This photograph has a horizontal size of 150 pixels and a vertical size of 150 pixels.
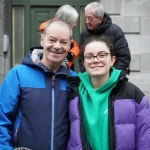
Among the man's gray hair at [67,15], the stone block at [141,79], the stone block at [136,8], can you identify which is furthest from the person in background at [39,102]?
the stone block at [136,8]

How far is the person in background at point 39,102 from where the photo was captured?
2.66 meters

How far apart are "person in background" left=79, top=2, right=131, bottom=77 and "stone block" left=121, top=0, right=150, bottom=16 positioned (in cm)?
237

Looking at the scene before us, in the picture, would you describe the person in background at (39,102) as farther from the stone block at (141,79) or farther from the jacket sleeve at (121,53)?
the stone block at (141,79)

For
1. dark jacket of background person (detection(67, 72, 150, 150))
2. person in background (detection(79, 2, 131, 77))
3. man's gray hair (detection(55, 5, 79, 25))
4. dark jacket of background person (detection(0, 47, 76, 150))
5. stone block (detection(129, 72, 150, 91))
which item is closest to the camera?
dark jacket of background person (detection(67, 72, 150, 150))

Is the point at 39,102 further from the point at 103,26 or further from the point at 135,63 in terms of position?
the point at 135,63

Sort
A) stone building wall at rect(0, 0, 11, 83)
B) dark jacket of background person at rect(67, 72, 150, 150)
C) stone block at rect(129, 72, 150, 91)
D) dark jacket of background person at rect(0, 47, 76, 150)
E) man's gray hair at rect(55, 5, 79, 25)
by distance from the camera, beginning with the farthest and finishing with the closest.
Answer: stone building wall at rect(0, 0, 11, 83)
stone block at rect(129, 72, 150, 91)
man's gray hair at rect(55, 5, 79, 25)
dark jacket of background person at rect(0, 47, 76, 150)
dark jacket of background person at rect(67, 72, 150, 150)

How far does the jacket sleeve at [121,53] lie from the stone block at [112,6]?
7.72 feet

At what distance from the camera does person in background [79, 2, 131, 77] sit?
4.51m

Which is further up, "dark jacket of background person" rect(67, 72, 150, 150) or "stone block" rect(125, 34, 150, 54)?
"stone block" rect(125, 34, 150, 54)

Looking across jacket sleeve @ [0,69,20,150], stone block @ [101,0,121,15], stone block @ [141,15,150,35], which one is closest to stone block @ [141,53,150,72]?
stone block @ [141,15,150,35]

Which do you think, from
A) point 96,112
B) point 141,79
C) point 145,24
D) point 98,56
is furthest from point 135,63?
point 96,112

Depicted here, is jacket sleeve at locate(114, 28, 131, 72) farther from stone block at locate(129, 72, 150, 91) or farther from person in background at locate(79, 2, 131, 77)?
stone block at locate(129, 72, 150, 91)

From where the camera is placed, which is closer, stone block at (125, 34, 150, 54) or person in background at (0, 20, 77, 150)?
person in background at (0, 20, 77, 150)

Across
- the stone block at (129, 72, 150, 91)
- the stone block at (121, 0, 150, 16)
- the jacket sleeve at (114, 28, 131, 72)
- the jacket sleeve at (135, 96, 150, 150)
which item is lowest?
the stone block at (129, 72, 150, 91)
